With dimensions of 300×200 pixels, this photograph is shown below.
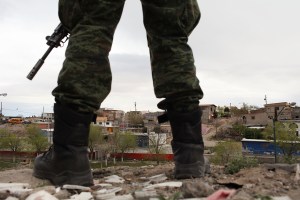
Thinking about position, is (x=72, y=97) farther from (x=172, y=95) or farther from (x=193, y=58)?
(x=193, y=58)

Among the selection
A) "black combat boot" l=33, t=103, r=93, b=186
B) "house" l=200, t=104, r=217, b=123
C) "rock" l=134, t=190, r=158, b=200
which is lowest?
"rock" l=134, t=190, r=158, b=200

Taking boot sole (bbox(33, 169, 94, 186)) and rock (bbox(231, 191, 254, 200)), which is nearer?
rock (bbox(231, 191, 254, 200))

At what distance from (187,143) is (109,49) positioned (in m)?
0.68

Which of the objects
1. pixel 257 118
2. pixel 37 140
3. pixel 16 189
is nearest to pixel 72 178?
pixel 16 189

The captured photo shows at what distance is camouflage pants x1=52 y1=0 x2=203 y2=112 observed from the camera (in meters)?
1.93

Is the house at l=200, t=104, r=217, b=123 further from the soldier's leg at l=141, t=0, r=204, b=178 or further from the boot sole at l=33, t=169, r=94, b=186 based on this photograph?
the boot sole at l=33, t=169, r=94, b=186

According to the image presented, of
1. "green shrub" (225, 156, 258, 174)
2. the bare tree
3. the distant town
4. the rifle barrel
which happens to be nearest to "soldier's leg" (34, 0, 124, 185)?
the rifle barrel

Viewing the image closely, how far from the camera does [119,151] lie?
4862 cm

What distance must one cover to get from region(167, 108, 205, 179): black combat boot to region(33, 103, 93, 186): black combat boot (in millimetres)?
513

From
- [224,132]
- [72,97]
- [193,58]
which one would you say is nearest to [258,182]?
[193,58]

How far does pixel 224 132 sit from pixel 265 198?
63516 mm

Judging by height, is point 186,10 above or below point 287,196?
above

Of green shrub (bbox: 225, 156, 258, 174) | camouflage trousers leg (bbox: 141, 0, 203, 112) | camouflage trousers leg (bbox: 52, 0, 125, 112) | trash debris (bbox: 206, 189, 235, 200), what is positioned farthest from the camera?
green shrub (bbox: 225, 156, 258, 174)

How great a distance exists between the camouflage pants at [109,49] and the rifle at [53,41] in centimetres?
57
